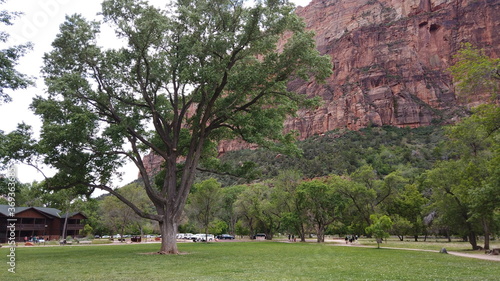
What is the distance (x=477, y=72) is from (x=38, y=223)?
63894mm

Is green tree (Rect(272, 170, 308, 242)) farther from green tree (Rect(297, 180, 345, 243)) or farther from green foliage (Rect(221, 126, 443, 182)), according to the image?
green foliage (Rect(221, 126, 443, 182))

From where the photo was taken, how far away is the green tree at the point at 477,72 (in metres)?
15.1

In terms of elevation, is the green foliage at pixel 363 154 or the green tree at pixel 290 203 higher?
the green foliage at pixel 363 154

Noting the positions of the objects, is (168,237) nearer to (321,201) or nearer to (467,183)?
(467,183)

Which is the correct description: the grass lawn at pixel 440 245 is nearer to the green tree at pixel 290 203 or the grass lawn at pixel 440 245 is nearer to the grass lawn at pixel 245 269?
the green tree at pixel 290 203

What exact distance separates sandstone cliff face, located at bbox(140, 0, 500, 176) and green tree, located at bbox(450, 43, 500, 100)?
10493 cm

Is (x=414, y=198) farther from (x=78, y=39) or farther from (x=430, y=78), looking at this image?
(x=430, y=78)

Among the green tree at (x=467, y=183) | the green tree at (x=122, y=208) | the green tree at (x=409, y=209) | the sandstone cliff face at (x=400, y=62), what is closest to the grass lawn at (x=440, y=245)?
the green tree at (x=467, y=183)

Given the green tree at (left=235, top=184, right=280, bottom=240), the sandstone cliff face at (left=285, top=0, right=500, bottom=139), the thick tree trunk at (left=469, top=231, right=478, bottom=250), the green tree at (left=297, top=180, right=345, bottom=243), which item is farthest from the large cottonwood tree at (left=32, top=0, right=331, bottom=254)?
the sandstone cliff face at (left=285, top=0, right=500, bottom=139)

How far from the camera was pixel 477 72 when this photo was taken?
15.3 m

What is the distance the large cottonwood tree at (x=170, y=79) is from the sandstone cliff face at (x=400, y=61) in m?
92.1

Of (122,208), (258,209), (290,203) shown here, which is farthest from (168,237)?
(122,208)

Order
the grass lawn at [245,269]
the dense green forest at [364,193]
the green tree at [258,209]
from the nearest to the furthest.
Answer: the grass lawn at [245,269], the dense green forest at [364,193], the green tree at [258,209]

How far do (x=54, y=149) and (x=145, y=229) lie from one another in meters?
68.3
